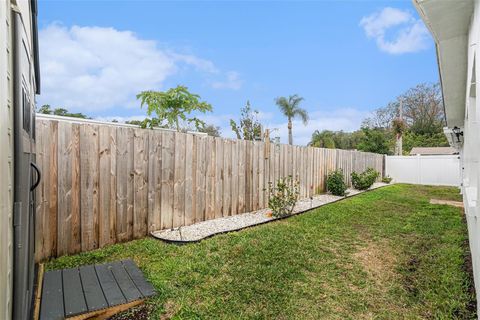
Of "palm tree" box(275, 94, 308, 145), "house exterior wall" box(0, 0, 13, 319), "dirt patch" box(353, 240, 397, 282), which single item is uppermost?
"palm tree" box(275, 94, 308, 145)

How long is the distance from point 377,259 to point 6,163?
4.17 metres

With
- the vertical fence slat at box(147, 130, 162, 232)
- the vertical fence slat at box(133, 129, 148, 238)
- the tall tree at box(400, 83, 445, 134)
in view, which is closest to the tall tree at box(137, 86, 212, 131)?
the vertical fence slat at box(147, 130, 162, 232)

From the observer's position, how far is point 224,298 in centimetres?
278

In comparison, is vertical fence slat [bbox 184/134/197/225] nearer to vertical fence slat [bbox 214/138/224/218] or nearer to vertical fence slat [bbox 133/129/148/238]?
vertical fence slat [bbox 214/138/224/218]

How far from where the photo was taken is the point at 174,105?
32.8 feet

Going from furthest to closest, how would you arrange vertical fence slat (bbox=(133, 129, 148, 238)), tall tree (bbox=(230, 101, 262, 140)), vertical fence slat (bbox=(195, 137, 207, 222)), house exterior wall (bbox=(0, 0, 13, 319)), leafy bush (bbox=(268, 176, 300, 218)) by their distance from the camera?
tall tree (bbox=(230, 101, 262, 140)) < leafy bush (bbox=(268, 176, 300, 218)) < vertical fence slat (bbox=(195, 137, 207, 222)) < vertical fence slat (bbox=(133, 129, 148, 238)) < house exterior wall (bbox=(0, 0, 13, 319))

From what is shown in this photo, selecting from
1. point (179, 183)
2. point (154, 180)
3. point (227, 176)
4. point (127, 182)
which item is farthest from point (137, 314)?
point (227, 176)

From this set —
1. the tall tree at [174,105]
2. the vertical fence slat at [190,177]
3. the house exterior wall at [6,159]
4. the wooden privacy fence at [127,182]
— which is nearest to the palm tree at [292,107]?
the tall tree at [174,105]

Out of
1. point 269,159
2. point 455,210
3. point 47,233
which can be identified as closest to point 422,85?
point 455,210

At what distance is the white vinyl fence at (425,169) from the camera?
14734 millimetres

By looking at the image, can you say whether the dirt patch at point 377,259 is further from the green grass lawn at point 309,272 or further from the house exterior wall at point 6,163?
the house exterior wall at point 6,163

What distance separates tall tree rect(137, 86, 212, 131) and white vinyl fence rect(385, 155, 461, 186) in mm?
11983

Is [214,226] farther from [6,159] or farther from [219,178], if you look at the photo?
[6,159]

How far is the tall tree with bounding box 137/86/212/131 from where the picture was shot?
9812 millimetres
